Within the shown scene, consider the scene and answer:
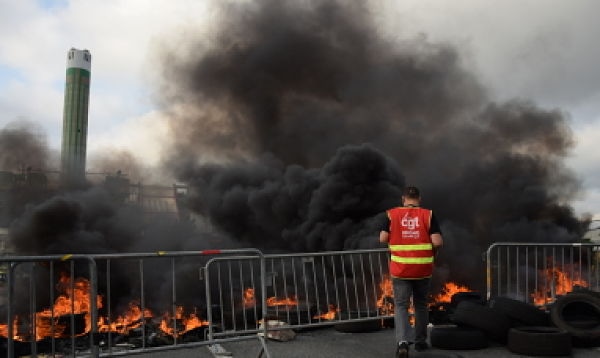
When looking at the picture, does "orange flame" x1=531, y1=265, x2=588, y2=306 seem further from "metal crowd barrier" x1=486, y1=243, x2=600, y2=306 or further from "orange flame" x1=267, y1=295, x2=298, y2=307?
"orange flame" x1=267, y1=295, x2=298, y2=307

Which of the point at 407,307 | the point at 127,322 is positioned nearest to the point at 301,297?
the point at 127,322

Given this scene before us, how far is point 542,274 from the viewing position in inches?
604

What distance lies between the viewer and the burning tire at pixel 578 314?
6.30 meters

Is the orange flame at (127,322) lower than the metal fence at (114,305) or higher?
lower

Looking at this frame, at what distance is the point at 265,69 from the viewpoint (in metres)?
31.1

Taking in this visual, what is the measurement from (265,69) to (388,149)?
360 inches

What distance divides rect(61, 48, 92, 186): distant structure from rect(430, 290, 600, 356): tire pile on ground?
123 feet

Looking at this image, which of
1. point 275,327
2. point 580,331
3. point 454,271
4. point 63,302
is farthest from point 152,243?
point 580,331

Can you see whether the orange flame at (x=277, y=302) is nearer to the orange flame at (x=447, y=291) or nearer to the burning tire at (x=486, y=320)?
the burning tire at (x=486, y=320)

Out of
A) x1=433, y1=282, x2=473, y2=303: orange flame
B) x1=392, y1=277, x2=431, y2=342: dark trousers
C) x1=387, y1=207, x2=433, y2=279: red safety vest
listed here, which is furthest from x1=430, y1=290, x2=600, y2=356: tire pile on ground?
x1=433, y1=282, x2=473, y2=303: orange flame

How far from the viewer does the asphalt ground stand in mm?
5699

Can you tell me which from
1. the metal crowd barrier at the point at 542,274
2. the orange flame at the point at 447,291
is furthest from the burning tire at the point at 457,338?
the orange flame at the point at 447,291

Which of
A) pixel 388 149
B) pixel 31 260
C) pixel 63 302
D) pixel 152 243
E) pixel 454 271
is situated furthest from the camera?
pixel 388 149

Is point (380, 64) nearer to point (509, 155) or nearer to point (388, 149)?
point (388, 149)
